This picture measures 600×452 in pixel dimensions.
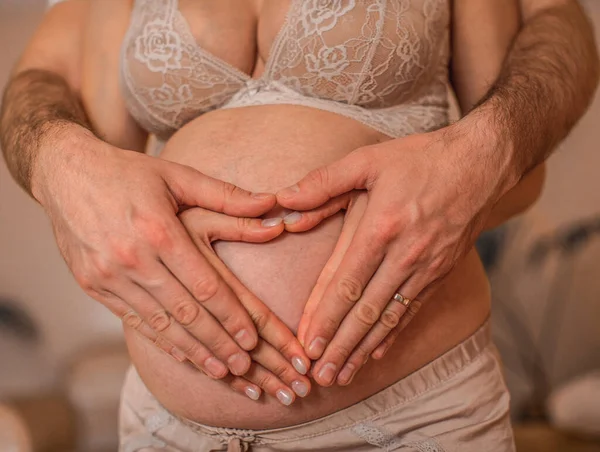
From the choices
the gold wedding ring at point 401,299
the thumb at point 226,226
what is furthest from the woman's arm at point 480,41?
the thumb at point 226,226

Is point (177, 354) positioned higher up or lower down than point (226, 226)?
lower down

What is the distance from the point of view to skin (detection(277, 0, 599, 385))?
0.70 metres

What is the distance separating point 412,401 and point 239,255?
319 mm

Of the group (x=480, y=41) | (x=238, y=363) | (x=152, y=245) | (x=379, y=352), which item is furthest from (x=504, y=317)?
(x=152, y=245)

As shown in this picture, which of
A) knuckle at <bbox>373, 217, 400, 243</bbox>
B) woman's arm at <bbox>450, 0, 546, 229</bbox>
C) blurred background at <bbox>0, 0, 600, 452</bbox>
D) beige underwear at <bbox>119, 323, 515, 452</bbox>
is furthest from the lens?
blurred background at <bbox>0, 0, 600, 452</bbox>

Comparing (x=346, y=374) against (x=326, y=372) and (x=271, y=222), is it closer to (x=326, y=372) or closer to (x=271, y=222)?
(x=326, y=372)

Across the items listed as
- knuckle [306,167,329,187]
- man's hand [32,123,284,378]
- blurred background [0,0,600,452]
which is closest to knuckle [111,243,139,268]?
man's hand [32,123,284,378]

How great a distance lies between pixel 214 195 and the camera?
2.43 feet

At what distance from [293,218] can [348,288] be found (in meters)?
0.12

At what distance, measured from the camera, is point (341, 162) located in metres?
0.72

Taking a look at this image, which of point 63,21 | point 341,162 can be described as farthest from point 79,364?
point 341,162

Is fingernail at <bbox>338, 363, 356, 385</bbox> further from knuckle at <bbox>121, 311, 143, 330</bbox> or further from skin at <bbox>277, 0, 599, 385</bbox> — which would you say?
knuckle at <bbox>121, 311, 143, 330</bbox>

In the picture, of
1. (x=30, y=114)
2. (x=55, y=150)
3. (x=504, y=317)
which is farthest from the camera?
(x=504, y=317)

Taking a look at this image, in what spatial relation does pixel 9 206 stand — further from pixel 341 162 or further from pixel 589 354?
pixel 589 354
